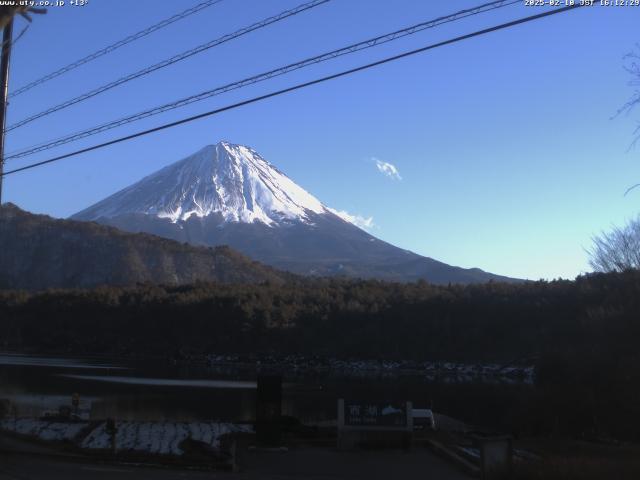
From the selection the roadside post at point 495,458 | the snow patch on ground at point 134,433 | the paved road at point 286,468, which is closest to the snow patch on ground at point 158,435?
the snow patch on ground at point 134,433

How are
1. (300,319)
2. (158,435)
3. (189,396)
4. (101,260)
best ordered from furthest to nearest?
1. (101,260)
2. (300,319)
3. (189,396)
4. (158,435)

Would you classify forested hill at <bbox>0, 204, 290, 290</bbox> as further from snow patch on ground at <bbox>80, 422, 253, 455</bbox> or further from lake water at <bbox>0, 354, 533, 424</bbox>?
snow patch on ground at <bbox>80, 422, 253, 455</bbox>

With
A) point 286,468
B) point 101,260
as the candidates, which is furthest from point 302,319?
point 286,468

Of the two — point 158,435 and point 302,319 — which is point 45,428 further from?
point 302,319

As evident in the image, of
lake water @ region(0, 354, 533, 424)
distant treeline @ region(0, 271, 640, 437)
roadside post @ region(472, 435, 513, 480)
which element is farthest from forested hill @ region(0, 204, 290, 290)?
roadside post @ region(472, 435, 513, 480)

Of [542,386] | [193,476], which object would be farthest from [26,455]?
[542,386]
